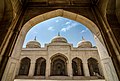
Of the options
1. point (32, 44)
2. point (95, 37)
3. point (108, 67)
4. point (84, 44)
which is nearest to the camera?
point (108, 67)

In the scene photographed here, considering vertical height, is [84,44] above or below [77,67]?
above

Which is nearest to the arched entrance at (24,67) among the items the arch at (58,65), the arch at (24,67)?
the arch at (24,67)

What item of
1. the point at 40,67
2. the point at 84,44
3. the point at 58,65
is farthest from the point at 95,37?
the point at 84,44

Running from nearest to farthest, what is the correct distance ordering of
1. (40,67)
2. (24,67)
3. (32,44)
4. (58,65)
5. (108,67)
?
(108,67)
(40,67)
(24,67)
(58,65)
(32,44)

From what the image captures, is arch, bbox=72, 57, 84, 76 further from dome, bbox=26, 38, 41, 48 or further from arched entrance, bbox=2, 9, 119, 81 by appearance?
arched entrance, bbox=2, 9, 119, 81

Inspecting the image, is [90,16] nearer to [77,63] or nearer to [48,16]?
[48,16]

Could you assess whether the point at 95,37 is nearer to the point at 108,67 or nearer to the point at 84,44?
the point at 108,67

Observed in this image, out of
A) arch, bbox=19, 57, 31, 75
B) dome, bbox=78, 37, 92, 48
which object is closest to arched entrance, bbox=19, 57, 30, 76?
arch, bbox=19, 57, 31, 75

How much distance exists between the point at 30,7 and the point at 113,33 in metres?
2.42

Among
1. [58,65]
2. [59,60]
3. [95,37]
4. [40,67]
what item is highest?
[59,60]

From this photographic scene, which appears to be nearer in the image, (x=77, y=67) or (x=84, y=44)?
(x=77, y=67)

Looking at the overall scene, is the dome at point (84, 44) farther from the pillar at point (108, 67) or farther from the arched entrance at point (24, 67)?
the pillar at point (108, 67)

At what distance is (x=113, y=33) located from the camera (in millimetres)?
2316

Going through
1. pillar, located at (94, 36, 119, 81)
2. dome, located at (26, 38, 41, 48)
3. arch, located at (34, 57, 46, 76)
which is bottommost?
pillar, located at (94, 36, 119, 81)
